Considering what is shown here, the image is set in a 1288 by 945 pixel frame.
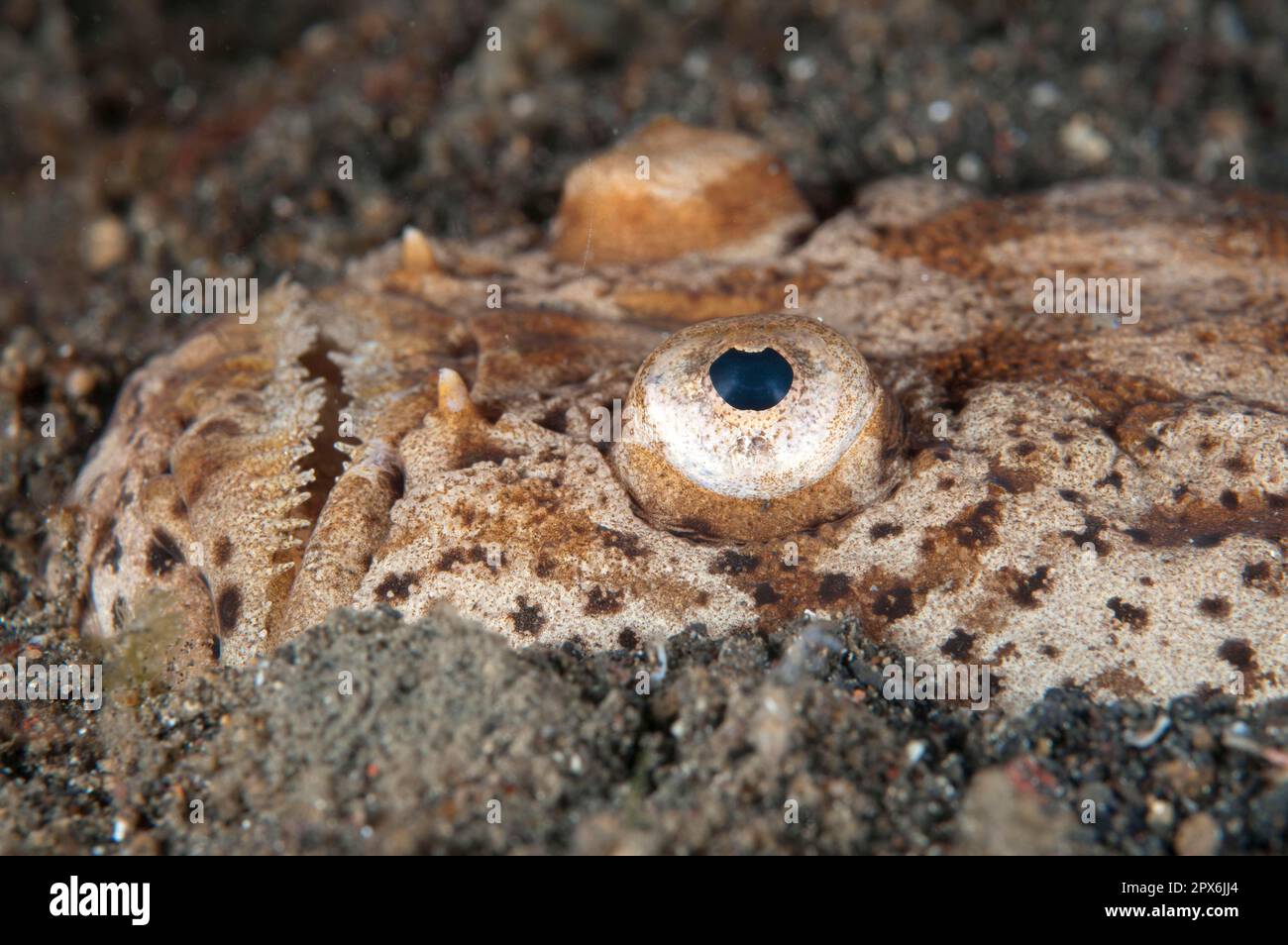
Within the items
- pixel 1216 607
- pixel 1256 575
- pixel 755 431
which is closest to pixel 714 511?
pixel 755 431

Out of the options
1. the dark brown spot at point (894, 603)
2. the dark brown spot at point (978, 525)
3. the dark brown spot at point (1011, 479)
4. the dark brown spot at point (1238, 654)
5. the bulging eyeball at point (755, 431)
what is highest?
the bulging eyeball at point (755, 431)

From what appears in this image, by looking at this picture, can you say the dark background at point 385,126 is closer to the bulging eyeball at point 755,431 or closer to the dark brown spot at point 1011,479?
the bulging eyeball at point 755,431

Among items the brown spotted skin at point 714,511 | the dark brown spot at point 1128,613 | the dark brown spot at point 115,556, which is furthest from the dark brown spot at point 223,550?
the dark brown spot at point 1128,613

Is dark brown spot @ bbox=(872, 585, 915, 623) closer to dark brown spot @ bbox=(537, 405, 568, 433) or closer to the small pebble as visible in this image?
the small pebble

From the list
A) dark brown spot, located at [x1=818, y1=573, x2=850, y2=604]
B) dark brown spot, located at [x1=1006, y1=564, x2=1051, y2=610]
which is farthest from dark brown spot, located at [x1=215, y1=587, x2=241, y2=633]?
dark brown spot, located at [x1=1006, y1=564, x2=1051, y2=610]

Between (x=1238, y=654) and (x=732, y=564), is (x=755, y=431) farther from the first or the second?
(x=1238, y=654)
